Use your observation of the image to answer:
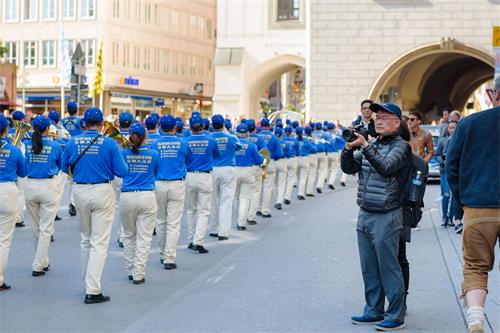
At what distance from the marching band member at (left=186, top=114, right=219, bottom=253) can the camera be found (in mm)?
5599

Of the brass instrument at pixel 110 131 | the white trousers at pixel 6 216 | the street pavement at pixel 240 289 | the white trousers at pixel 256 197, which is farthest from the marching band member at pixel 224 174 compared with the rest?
the white trousers at pixel 6 216

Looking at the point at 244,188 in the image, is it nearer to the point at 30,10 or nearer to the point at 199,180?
the point at 199,180

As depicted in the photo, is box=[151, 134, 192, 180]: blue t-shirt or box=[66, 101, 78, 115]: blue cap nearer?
box=[151, 134, 192, 180]: blue t-shirt

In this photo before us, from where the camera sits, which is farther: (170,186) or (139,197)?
(170,186)

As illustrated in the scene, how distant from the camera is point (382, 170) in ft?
27.0

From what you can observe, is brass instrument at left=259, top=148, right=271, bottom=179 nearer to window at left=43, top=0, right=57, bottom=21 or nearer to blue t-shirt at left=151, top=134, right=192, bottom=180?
blue t-shirt at left=151, top=134, right=192, bottom=180

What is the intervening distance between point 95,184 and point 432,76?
4175cm

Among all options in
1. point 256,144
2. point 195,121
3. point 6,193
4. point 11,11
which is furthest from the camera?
point 11,11

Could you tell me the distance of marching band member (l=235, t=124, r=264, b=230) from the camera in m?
16.7

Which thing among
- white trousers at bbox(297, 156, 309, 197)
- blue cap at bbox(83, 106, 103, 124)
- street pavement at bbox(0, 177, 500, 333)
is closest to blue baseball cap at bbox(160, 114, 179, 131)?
street pavement at bbox(0, 177, 500, 333)

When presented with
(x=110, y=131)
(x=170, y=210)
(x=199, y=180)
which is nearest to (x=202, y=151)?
(x=199, y=180)

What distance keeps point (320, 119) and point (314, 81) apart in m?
1.74

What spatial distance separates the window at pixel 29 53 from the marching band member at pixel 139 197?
188 feet

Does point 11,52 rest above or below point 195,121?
above
